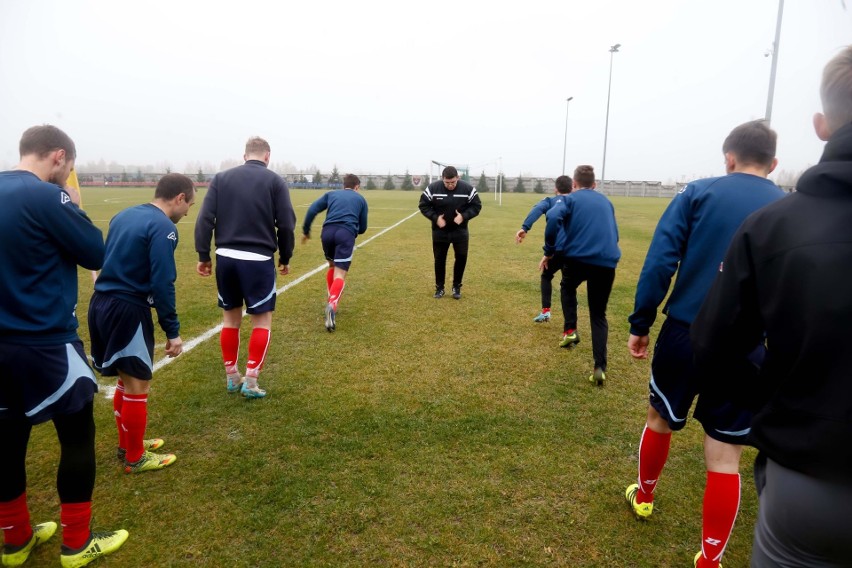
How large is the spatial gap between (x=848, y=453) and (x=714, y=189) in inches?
64.8

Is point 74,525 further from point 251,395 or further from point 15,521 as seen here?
point 251,395

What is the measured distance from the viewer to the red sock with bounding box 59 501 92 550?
8.46ft

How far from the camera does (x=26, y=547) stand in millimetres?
2639

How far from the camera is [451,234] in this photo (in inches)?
333

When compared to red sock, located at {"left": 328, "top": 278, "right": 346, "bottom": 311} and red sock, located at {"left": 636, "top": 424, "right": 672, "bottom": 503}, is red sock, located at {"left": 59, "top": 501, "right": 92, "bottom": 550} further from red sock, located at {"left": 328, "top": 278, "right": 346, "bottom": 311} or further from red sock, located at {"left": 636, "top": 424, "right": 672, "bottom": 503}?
red sock, located at {"left": 328, "top": 278, "right": 346, "bottom": 311}

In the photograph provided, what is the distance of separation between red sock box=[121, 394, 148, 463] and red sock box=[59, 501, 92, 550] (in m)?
0.76

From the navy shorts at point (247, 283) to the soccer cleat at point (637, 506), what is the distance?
3239 mm

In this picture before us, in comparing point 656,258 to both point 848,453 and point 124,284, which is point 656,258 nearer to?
point 848,453

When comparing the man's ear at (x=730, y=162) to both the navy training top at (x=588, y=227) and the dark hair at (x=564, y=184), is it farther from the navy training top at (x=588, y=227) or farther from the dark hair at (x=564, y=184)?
the dark hair at (x=564, y=184)

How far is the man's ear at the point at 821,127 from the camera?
142 cm

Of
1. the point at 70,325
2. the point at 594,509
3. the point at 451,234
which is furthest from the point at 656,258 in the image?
the point at 451,234

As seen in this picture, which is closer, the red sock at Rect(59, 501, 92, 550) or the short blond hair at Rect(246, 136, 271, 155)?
the red sock at Rect(59, 501, 92, 550)

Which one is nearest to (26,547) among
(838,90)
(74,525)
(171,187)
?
(74,525)

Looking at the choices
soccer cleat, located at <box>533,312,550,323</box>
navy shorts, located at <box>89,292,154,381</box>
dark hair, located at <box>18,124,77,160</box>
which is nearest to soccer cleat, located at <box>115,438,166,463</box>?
navy shorts, located at <box>89,292,154,381</box>
